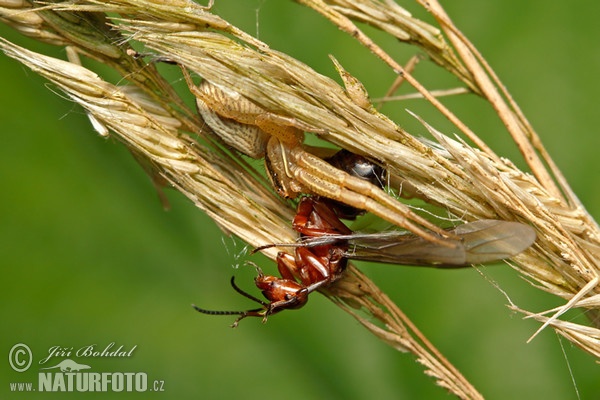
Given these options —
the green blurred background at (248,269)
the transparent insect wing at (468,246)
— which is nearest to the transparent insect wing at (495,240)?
the transparent insect wing at (468,246)

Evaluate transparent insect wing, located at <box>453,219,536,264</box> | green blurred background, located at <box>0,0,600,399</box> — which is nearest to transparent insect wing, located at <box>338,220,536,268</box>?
transparent insect wing, located at <box>453,219,536,264</box>

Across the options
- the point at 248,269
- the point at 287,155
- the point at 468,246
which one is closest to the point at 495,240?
the point at 468,246

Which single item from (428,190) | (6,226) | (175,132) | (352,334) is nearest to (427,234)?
(428,190)

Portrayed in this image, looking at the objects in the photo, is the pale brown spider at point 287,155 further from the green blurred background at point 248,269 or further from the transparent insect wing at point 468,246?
the green blurred background at point 248,269

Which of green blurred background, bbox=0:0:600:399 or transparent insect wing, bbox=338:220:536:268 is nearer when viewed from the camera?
transparent insect wing, bbox=338:220:536:268

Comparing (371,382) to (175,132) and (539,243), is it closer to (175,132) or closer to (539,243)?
(539,243)

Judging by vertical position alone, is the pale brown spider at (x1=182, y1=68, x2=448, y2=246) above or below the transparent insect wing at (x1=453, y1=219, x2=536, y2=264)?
below

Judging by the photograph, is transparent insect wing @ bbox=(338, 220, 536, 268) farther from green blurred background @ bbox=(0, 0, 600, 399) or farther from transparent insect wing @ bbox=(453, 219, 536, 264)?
green blurred background @ bbox=(0, 0, 600, 399)

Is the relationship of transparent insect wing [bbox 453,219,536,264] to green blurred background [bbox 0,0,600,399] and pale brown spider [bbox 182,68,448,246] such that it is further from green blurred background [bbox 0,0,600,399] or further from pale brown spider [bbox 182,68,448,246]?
green blurred background [bbox 0,0,600,399]
